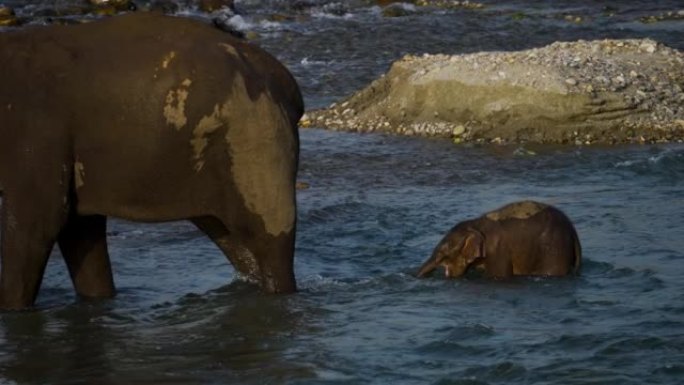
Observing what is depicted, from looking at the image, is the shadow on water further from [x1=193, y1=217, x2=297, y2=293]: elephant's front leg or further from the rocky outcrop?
the rocky outcrop

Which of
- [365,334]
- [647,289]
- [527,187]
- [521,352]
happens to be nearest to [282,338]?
[365,334]

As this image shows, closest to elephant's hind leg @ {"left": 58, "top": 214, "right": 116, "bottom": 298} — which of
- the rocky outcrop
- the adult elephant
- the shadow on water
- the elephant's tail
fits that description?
the shadow on water

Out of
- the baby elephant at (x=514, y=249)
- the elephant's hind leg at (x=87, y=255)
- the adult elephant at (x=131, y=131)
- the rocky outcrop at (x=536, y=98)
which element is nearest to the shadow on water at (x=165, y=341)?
the elephant's hind leg at (x=87, y=255)

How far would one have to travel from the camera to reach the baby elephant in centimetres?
1108

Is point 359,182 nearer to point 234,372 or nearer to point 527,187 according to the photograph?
point 527,187

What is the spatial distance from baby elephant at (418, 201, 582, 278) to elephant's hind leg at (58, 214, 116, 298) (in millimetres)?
2126

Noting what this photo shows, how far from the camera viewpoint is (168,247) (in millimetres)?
12305

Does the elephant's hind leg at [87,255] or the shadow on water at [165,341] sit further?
the elephant's hind leg at [87,255]

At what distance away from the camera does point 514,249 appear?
11.2 meters

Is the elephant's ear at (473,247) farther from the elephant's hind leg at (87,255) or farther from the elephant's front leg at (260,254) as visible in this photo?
the elephant's hind leg at (87,255)

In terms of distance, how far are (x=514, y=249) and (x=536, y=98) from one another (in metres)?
5.27

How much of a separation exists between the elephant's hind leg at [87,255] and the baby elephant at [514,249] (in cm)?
213

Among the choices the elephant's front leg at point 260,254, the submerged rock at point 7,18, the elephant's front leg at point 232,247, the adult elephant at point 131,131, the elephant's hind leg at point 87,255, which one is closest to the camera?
the adult elephant at point 131,131

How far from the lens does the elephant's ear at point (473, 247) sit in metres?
11.1
